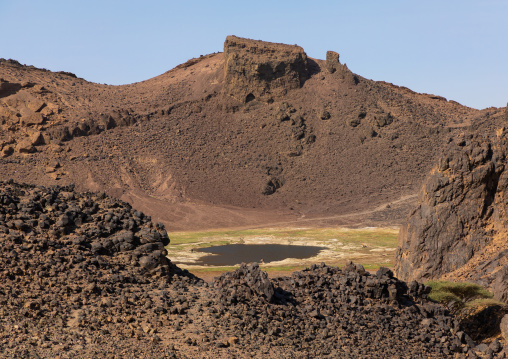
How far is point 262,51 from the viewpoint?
125 metres

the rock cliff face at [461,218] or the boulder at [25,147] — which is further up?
the boulder at [25,147]

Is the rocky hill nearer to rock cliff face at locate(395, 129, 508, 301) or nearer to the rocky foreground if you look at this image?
rock cliff face at locate(395, 129, 508, 301)

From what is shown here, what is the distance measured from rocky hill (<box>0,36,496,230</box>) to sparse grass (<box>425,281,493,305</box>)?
67521 mm

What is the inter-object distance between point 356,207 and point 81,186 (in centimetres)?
4859

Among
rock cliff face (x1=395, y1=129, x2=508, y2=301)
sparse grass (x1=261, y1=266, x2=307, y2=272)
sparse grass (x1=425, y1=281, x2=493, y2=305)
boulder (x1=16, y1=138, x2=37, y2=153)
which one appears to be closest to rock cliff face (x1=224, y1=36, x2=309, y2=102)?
boulder (x1=16, y1=138, x2=37, y2=153)

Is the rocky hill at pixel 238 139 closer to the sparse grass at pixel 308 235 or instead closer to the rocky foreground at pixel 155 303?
the sparse grass at pixel 308 235

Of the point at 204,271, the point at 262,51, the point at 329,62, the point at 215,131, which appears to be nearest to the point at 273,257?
the point at 204,271

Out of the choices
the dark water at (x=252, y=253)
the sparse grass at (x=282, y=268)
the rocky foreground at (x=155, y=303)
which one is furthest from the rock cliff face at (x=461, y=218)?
the dark water at (x=252, y=253)

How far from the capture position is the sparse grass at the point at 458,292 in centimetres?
2753

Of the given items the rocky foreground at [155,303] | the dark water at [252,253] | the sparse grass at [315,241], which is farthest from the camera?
the dark water at [252,253]

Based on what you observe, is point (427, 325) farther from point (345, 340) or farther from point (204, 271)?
point (204, 271)

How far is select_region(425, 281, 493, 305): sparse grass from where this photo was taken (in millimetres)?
27531

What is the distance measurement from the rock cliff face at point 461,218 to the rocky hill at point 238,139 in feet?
204

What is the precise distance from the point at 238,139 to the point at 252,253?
5602 centimetres
